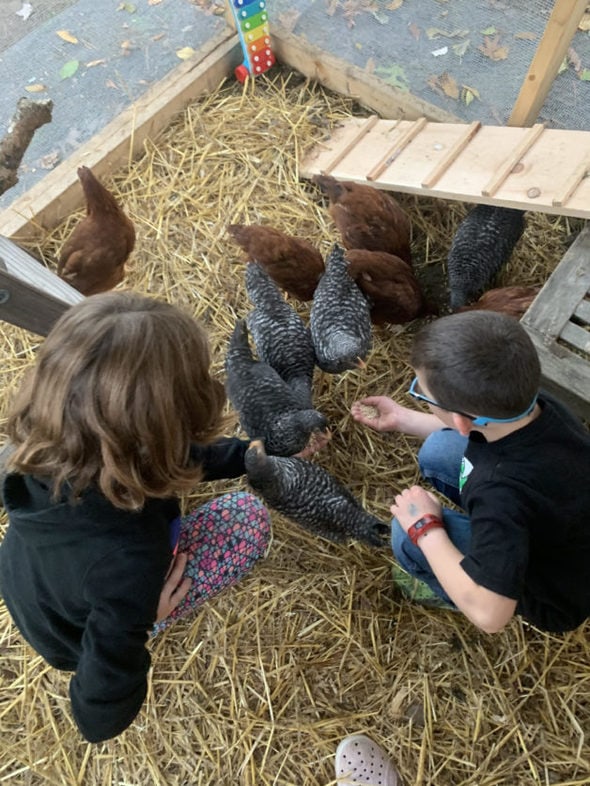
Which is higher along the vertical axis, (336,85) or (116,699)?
(336,85)

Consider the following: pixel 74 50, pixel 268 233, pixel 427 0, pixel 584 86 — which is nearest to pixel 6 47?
pixel 74 50

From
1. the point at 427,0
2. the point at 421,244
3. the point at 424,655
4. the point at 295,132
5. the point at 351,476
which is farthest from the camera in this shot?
the point at 295,132

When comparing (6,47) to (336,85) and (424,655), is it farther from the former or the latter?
(424,655)

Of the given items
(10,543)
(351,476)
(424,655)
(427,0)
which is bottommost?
(424,655)

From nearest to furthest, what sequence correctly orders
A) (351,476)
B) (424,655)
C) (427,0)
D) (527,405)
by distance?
(527,405) < (424,655) < (351,476) < (427,0)

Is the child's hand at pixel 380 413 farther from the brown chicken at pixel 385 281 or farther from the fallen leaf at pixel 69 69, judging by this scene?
the fallen leaf at pixel 69 69

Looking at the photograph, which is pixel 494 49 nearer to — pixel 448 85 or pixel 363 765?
pixel 448 85

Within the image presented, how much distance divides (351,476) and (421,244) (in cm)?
120

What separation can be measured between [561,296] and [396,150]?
1.11m

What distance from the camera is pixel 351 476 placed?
2.33 meters

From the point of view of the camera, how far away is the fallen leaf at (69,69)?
306 centimetres

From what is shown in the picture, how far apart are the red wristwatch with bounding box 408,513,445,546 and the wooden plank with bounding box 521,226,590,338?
2.53ft

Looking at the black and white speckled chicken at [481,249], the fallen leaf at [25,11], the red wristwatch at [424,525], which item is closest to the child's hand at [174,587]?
the red wristwatch at [424,525]

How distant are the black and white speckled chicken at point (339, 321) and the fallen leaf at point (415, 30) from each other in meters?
1.09
